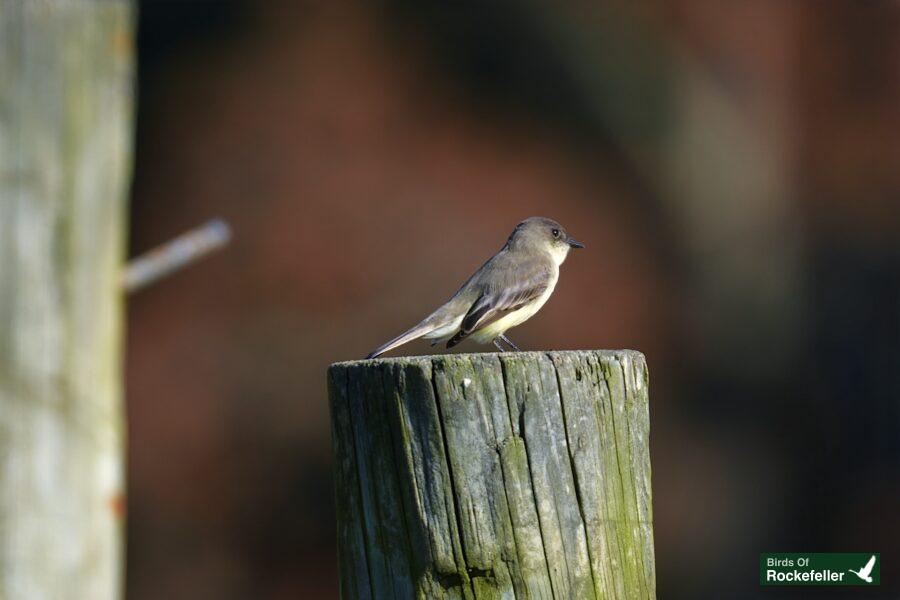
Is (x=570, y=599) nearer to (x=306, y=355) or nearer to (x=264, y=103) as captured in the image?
(x=306, y=355)

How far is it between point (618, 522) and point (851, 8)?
8.42m

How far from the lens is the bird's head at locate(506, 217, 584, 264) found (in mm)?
7090

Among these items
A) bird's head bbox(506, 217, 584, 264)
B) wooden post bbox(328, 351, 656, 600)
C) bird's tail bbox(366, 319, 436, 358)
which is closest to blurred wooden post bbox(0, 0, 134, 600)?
wooden post bbox(328, 351, 656, 600)

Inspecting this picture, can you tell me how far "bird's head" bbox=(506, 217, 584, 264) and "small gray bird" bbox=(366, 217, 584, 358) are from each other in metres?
0.08

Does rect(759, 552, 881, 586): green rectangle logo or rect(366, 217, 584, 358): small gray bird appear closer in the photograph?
rect(759, 552, 881, 586): green rectangle logo

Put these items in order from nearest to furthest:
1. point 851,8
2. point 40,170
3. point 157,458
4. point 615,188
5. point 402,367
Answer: point 40,170 < point 402,367 < point 157,458 < point 615,188 < point 851,8

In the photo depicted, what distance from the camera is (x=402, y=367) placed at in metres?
3.05

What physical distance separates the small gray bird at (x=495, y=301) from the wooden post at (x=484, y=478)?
269 cm

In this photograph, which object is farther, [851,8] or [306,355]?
[851,8]

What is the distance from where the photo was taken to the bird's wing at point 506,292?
20.2ft

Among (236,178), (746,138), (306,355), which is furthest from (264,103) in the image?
(746,138)

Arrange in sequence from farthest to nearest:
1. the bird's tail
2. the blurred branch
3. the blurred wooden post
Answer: the bird's tail, the blurred branch, the blurred wooden post

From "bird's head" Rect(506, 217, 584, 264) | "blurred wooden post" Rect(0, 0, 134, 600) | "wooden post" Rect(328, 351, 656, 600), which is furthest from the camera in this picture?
"bird's head" Rect(506, 217, 584, 264)

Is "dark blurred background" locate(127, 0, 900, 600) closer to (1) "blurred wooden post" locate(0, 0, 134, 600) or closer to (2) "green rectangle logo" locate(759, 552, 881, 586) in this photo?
(2) "green rectangle logo" locate(759, 552, 881, 586)
